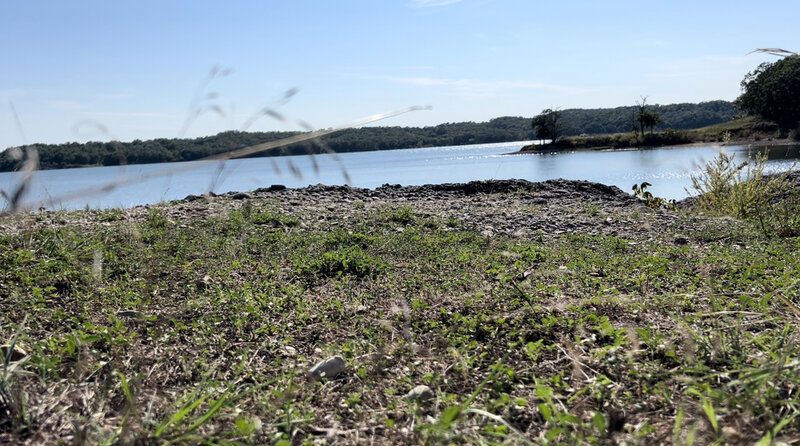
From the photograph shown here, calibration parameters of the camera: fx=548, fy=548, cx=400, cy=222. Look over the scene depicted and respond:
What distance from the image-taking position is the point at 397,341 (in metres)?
3.22

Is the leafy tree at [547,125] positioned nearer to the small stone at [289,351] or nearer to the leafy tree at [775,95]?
the leafy tree at [775,95]

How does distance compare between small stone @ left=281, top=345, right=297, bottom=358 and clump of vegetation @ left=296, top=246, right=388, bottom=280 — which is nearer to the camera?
small stone @ left=281, top=345, right=297, bottom=358

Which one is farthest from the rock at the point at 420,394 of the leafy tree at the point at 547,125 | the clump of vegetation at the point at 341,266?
the leafy tree at the point at 547,125

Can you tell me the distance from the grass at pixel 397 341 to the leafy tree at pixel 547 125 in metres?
72.1

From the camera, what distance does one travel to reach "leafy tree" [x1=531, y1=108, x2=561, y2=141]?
246ft

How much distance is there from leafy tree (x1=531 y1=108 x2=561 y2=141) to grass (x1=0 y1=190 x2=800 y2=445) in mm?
72056

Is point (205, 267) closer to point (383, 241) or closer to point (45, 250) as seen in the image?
point (45, 250)

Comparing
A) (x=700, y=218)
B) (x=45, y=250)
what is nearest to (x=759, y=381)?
(x=45, y=250)

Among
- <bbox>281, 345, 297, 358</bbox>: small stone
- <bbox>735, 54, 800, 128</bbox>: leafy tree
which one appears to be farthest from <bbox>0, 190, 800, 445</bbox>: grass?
<bbox>735, 54, 800, 128</bbox>: leafy tree

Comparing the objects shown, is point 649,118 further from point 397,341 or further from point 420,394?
point 420,394

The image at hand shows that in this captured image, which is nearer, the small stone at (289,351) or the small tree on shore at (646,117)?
the small stone at (289,351)

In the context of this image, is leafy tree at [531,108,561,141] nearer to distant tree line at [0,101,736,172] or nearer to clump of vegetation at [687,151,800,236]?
distant tree line at [0,101,736,172]

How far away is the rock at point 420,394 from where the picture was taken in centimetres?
242

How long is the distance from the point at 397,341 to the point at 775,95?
221ft
